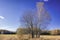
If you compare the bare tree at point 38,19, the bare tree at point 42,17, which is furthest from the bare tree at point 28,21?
the bare tree at point 42,17

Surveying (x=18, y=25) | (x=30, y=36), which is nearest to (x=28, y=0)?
(x=18, y=25)

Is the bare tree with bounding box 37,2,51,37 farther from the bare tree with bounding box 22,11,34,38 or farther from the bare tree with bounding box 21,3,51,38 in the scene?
the bare tree with bounding box 22,11,34,38

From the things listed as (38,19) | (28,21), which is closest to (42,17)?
(38,19)

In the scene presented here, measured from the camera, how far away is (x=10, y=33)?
180 centimetres

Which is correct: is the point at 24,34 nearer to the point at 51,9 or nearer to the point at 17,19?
the point at 17,19

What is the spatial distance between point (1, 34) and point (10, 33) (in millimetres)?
130

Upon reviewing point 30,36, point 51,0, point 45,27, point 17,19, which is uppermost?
point 51,0

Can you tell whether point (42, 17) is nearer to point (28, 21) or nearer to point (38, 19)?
point (38, 19)

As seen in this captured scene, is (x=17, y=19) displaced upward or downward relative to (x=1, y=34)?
upward

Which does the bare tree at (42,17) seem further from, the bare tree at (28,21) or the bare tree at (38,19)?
the bare tree at (28,21)

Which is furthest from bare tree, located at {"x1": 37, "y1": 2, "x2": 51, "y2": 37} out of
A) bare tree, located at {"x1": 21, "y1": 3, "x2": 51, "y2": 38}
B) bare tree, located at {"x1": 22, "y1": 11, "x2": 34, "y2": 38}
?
bare tree, located at {"x1": 22, "y1": 11, "x2": 34, "y2": 38}

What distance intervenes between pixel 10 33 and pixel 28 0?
52cm

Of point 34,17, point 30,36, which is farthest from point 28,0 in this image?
point 30,36

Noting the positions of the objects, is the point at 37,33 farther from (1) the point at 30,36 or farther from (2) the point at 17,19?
(2) the point at 17,19
